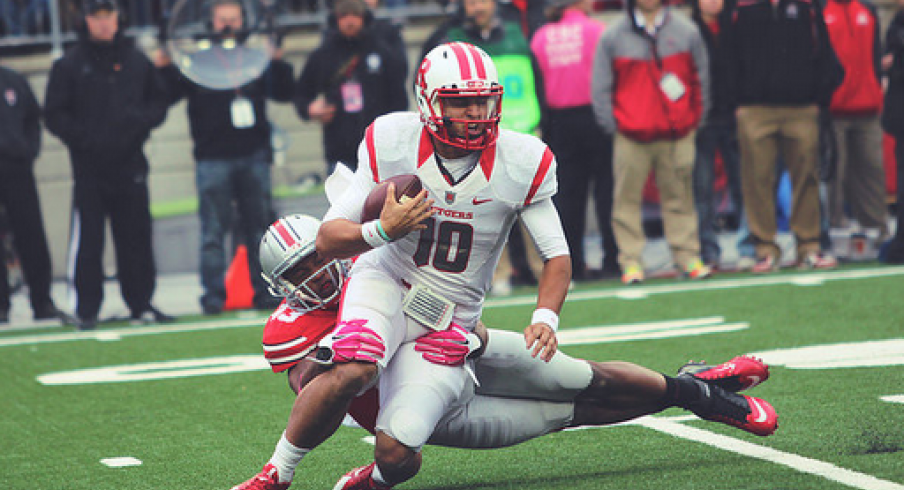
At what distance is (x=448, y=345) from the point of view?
467 cm

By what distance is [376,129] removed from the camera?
4.80 meters

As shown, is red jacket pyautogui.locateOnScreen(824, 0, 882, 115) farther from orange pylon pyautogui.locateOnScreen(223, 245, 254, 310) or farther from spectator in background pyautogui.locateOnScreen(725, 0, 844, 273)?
orange pylon pyautogui.locateOnScreen(223, 245, 254, 310)

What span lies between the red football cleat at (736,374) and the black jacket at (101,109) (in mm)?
4989

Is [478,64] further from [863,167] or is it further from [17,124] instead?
[863,167]

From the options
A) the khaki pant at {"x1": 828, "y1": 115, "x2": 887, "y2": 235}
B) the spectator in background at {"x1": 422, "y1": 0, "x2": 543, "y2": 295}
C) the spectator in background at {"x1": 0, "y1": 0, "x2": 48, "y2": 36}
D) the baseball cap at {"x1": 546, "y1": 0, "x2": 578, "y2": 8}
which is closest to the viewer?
the spectator in background at {"x1": 422, "y1": 0, "x2": 543, "y2": 295}

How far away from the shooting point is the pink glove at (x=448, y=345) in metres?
4.65

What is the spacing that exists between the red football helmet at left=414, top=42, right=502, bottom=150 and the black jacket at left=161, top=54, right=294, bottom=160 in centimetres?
486

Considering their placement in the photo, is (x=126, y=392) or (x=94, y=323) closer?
(x=126, y=392)

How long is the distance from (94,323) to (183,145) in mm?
4696

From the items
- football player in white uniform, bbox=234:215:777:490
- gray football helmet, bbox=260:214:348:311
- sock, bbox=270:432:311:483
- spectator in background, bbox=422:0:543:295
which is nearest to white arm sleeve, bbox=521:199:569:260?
football player in white uniform, bbox=234:215:777:490

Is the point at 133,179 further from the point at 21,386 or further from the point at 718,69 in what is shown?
the point at 718,69

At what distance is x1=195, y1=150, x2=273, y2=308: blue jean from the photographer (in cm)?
943

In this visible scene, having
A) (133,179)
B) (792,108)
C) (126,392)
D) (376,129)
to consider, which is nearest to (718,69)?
(792,108)

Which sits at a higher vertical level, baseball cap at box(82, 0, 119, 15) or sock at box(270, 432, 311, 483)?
baseball cap at box(82, 0, 119, 15)
